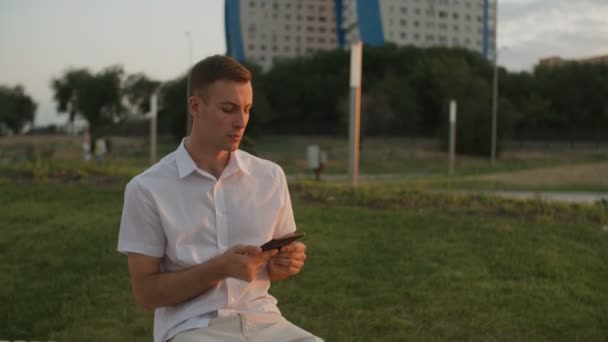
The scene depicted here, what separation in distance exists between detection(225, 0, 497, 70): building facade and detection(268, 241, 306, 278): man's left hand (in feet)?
326

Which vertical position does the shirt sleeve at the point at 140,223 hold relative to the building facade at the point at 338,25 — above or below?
below

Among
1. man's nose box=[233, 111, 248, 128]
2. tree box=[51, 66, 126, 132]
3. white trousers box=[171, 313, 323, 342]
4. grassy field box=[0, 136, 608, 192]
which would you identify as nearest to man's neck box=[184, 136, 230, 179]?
man's nose box=[233, 111, 248, 128]

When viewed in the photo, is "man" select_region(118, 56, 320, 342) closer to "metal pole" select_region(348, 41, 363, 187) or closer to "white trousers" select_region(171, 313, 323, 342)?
"white trousers" select_region(171, 313, 323, 342)

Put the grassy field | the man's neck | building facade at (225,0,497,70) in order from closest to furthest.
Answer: the man's neck → the grassy field → building facade at (225,0,497,70)

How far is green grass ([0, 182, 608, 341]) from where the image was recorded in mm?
4879

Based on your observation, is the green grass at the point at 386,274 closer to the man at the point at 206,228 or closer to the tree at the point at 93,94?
the man at the point at 206,228

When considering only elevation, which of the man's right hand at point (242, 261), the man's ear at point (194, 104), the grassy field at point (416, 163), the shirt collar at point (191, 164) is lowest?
the grassy field at point (416, 163)

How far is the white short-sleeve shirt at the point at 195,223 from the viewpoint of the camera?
2283mm

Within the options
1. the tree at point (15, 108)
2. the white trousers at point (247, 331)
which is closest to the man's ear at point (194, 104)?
the white trousers at point (247, 331)

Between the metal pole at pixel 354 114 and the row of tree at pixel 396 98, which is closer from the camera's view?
the metal pole at pixel 354 114

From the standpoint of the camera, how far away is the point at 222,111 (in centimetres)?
226

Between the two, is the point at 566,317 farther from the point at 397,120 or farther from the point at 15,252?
the point at 397,120

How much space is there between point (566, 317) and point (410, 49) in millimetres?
70075

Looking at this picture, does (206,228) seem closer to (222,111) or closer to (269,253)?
(269,253)
